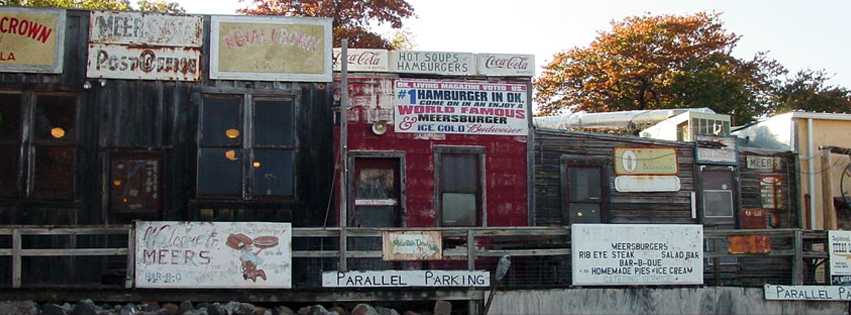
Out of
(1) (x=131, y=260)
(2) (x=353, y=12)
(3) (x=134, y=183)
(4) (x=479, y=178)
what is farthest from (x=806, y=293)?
(2) (x=353, y=12)

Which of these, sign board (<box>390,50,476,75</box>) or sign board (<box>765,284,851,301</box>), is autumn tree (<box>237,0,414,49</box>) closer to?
sign board (<box>390,50,476,75</box>)

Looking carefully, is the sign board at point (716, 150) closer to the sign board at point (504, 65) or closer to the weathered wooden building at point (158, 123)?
the sign board at point (504, 65)

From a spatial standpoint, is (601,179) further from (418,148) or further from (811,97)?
(811,97)

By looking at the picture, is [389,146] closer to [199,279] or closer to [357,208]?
[357,208]

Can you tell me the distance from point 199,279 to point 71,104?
4.15 meters

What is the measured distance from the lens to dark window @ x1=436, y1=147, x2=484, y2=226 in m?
15.8

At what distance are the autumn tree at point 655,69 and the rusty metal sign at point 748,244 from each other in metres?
20.4

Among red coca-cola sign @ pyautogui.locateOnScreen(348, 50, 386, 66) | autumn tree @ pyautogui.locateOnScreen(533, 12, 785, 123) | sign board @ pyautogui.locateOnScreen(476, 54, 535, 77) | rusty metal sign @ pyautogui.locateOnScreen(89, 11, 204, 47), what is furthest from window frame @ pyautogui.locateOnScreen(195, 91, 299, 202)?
autumn tree @ pyautogui.locateOnScreen(533, 12, 785, 123)

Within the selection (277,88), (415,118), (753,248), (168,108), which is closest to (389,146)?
(415,118)

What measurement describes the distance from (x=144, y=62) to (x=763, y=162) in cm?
1269

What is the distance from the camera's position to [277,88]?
14898 mm

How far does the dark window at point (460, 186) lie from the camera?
1577 centimetres

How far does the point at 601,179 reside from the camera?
17188 mm

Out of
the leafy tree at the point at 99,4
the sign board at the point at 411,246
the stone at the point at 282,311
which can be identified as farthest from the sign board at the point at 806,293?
the leafy tree at the point at 99,4
